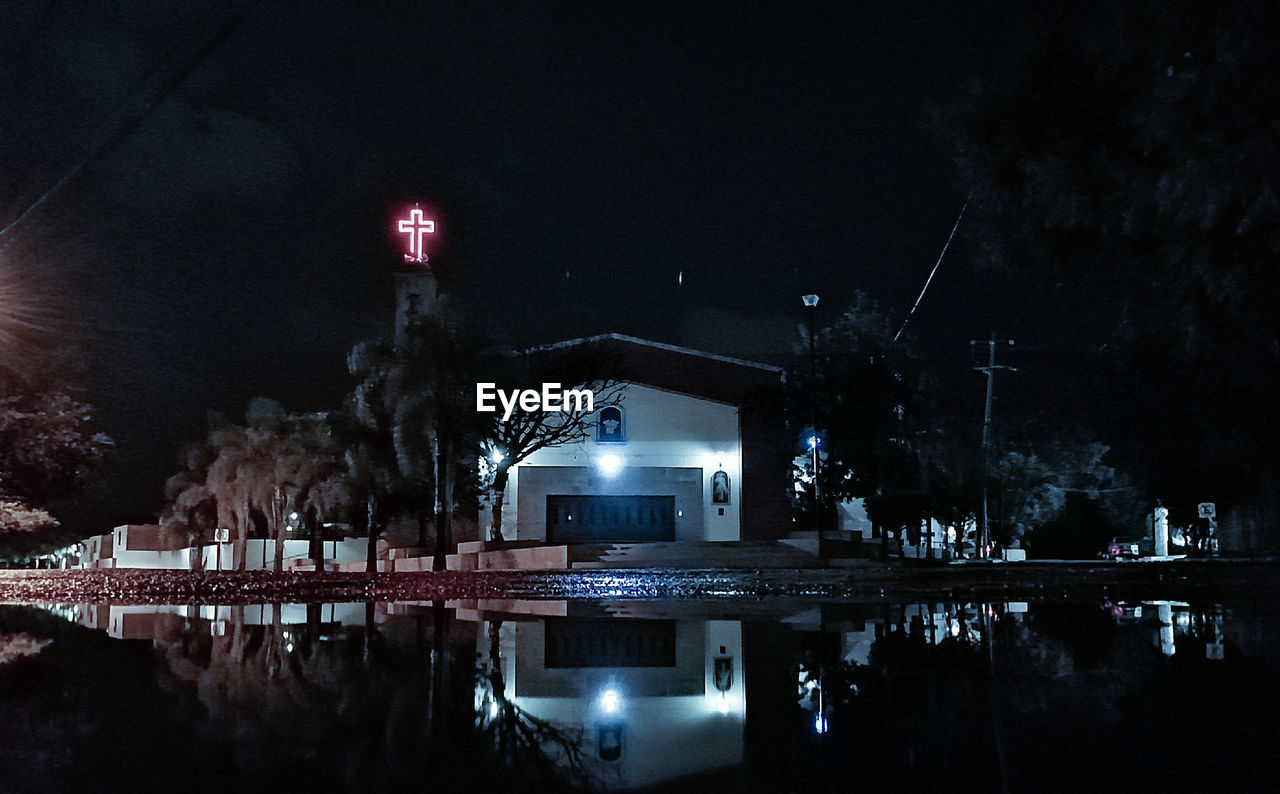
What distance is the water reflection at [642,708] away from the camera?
10.2 ft

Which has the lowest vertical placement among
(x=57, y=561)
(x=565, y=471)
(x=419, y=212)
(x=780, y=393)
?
(x=57, y=561)

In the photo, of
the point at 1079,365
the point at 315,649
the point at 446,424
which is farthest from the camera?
the point at 446,424

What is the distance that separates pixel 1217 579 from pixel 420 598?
13.3 metres

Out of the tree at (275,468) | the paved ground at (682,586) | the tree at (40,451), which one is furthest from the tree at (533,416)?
the paved ground at (682,586)

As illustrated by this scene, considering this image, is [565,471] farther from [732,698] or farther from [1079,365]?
[732,698]

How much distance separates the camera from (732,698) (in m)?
4.48

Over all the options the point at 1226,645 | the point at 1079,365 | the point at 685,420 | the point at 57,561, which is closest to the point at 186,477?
the point at 685,420

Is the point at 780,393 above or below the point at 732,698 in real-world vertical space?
above

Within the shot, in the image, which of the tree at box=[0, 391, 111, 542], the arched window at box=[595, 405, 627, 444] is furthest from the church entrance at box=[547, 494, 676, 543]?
the tree at box=[0, 391, 111, 542]

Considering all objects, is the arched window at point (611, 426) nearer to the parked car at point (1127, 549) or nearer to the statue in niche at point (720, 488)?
the statue in niche at point (720, 488)

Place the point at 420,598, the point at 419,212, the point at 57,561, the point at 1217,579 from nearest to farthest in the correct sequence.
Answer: the point at 420,598 < the point at 1217,579 < the point at 419,212 < the point at 57,561

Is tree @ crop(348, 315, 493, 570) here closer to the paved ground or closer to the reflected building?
the paved ground

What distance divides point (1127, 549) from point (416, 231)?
45925 mm

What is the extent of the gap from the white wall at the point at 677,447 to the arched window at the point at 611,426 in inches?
7.5
